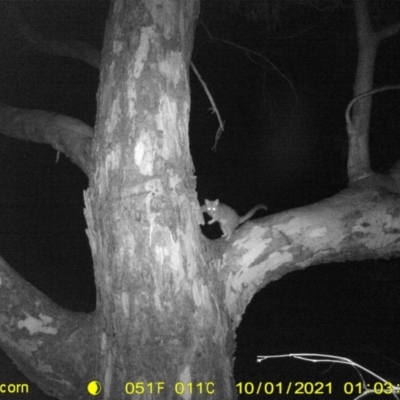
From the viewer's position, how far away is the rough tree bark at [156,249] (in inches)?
63.4

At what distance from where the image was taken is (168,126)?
69.3 inches

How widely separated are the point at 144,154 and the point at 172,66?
16.0 inches

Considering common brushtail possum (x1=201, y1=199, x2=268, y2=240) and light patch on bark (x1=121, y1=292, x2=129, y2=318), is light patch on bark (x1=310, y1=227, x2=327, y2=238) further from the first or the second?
common brushtail possum (x1=201, y1=199, x2=268, y2=240)

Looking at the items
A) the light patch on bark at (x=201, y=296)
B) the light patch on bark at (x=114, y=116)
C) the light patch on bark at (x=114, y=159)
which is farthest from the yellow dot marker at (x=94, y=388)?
the light patch on bark at (x=114, y=116)

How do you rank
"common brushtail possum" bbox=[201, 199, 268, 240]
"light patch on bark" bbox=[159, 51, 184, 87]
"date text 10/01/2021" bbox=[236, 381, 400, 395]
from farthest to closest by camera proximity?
"common brushtail possum" bbox=[201, 199, 268, 240] → "light patch on bark" bbox=[159, 51, 184, 87] → "date text 10/01/2021" bbox=[236, 381, 400, 395]

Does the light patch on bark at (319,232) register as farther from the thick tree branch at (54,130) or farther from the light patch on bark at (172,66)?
the thick tree branch at (54,130)

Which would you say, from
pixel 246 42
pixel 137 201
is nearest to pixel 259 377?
pixel 246 42

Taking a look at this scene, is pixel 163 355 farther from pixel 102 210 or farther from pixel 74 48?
pixel 74 48

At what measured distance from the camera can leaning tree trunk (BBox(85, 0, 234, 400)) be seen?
1601 mm

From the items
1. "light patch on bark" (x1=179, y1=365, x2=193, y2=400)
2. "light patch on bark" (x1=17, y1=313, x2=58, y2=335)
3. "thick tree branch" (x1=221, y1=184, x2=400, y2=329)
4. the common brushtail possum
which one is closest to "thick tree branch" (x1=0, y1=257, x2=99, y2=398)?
"light patch on bark" (x1=17, y1=313, x2=58, y2=335)

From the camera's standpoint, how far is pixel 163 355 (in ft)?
5.23

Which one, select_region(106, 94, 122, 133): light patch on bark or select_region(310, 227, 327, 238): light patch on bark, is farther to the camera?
select_region(310, 227, 327, 238): light patch on bark

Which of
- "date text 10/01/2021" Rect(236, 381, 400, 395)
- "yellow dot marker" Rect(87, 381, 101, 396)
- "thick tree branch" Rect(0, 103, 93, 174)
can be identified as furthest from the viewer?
"thick tree branch" Rect(0, 103, 93, 174)

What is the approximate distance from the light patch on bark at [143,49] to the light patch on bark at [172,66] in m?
0.08
